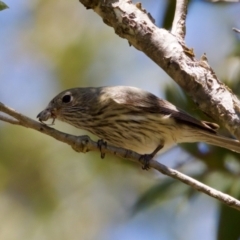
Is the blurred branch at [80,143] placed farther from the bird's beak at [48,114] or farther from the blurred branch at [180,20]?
the bird's beak at [48,114]

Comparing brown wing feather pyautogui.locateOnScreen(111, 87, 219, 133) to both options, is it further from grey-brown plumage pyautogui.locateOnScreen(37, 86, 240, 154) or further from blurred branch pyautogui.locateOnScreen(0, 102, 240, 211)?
blurred branch pyautogui.locateOnScreen(0, 102, 240, 211)

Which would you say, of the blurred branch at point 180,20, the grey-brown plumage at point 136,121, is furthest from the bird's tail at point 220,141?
the blurred branch at point 180,20

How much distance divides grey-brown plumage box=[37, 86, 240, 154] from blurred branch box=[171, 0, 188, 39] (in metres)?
1.04

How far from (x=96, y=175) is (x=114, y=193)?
0.27 meters

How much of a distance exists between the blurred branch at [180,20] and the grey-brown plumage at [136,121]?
3.43ft

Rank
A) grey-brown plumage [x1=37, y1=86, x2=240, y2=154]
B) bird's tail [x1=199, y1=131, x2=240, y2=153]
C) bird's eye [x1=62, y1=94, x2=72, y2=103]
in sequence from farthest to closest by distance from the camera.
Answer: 1. bird's eye [x1=62, y1=94, x2=72, y2=103]
2. grey-brown plumage [x1=37, y1=86, x2=240, y2=154]
3. bird's tail [x1=199, y1=131, x2=240, y2=153]

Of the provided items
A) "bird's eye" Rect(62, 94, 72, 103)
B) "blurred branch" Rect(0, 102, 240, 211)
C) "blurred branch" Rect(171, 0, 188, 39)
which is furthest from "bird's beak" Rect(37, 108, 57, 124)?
"blurred branch" Rect(171, 0, 188, 39)

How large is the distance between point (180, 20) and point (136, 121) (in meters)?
1.23

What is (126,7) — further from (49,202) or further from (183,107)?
(49,202)

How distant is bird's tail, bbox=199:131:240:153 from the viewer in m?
3.79

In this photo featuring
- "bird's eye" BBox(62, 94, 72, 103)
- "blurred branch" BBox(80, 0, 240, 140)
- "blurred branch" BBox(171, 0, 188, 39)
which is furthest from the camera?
"bird's eye" BBox(62, 94, 72, 103)

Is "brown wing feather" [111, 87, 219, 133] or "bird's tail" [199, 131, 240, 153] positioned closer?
"bird's tail" [199, 131, 240, 153]

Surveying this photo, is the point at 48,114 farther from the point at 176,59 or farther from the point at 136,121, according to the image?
the point at 176,59

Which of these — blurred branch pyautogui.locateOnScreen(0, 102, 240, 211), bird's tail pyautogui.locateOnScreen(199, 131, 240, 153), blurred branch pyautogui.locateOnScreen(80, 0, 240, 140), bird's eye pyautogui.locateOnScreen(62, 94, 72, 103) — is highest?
blurred branch pyautogui.locateOnScreen(80, 0, 240, 140)
